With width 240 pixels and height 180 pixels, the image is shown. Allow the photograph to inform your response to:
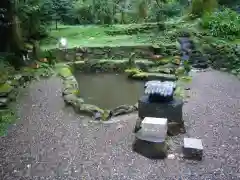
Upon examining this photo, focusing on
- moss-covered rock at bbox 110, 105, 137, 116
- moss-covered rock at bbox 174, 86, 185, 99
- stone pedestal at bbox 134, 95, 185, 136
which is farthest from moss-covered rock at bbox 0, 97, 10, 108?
moss-covered rock at bbox 174, 86, 185, 99

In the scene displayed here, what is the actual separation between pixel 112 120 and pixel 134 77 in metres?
4.09

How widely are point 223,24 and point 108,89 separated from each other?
19.2 ft

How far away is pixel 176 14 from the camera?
19.0 metres

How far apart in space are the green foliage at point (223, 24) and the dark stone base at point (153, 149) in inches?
328

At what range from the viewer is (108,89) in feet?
32.8

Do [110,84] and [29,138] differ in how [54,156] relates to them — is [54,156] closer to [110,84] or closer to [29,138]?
[29,138]

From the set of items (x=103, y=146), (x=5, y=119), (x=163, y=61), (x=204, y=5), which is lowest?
(x=5, y=119)

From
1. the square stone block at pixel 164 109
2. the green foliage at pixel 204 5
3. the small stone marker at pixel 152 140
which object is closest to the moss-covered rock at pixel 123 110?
the square stone block at pixel 164 109

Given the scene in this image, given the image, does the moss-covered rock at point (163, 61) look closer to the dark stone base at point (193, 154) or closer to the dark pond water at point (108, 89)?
the dark pond water at point (108, 89)

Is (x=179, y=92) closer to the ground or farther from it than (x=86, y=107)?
farther from it

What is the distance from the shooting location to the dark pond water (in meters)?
8.89

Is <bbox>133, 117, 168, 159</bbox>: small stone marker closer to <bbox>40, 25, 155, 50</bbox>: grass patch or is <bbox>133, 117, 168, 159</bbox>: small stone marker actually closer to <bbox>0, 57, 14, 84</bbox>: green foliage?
<bbox>0, 57, 14, 84</bbox>: green foliage

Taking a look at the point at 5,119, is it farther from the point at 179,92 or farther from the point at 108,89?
the point at 179,92

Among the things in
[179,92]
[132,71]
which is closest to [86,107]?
[179,92]
